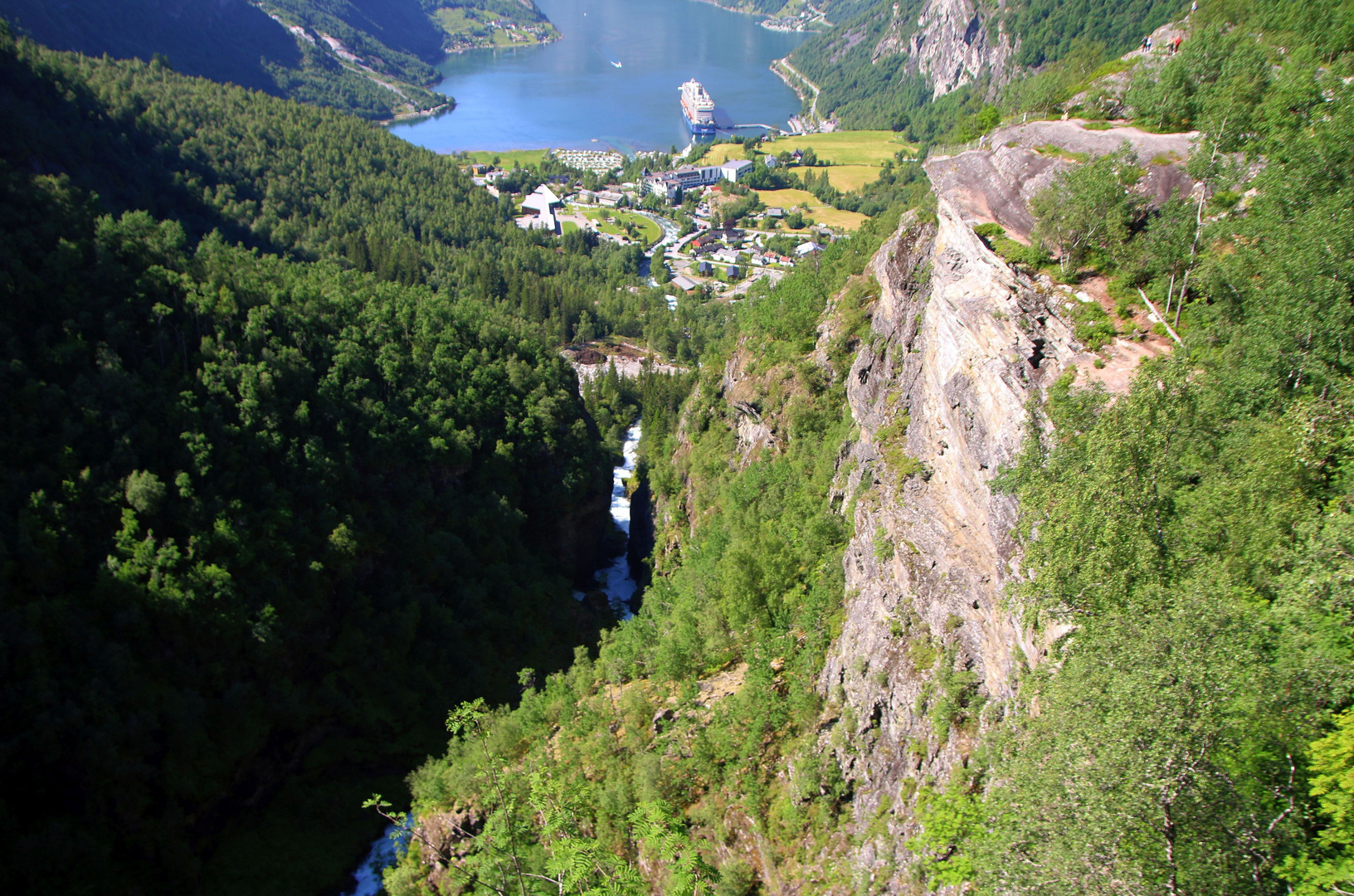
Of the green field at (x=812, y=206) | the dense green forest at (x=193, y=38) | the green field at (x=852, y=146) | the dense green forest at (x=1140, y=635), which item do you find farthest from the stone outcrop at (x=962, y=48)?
the dense green forest at (x=193, y=38)

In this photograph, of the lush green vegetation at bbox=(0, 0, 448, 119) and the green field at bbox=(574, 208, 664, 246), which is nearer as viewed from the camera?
the lush green vegetation at bbox=(0, 0, 448, 119)

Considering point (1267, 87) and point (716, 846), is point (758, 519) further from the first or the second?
point (1267, 87)

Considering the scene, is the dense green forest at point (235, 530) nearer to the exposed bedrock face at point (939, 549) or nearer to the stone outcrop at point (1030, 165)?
the exposed bedrock face at point (939, 549)

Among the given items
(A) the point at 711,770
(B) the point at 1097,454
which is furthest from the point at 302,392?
(B) the point at 1097,454

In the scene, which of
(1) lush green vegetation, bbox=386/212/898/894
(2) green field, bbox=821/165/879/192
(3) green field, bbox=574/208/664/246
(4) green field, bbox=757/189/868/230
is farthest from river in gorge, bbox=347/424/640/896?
(2) green field, bbox=821/165/879/192

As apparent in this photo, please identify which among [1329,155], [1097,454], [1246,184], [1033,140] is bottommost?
[1097,454]

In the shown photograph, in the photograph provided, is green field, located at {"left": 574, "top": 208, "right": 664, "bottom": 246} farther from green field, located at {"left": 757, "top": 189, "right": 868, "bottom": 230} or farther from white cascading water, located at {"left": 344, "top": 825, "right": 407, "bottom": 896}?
white cascading water, located at {"left": 344, "top": 825, "right": 407, "bottom": 896}
